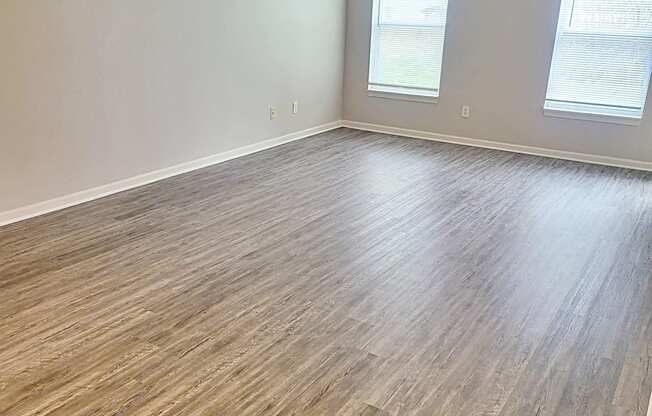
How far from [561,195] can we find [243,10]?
10.2ft

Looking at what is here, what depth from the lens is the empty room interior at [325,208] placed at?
220 cm

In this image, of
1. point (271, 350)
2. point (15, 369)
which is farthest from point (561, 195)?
point (15, 369)

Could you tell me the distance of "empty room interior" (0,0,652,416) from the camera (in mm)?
2203

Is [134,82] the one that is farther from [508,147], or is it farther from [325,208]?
[508,147]

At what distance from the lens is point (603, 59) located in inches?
209

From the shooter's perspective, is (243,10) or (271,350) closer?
(271,350)

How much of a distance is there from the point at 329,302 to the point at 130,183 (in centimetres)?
228

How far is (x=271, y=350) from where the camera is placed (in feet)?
7.68

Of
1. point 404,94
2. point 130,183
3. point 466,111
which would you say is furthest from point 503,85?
point 130,183

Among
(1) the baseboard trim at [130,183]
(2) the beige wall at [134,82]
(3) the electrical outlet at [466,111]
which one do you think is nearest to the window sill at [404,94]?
(3) the electrical outlet at [466,111]

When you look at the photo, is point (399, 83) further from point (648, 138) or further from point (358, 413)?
point (358, 413)

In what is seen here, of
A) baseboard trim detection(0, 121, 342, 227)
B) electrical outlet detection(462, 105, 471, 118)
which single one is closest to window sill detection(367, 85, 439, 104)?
electrical outlet detection(462, 105, 471, 118)

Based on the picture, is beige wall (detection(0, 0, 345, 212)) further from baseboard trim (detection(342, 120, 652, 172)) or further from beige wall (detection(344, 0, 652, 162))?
beige wall (detection(344, 0, 652, 162))

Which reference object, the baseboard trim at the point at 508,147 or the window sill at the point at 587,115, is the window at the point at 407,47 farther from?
the window sill at the point at 587,115
